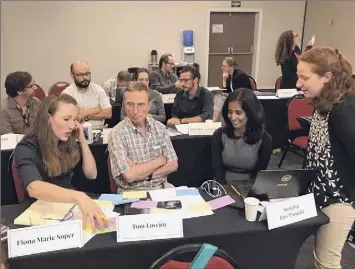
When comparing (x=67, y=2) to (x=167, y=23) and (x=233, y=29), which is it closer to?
(x=167, y=23)

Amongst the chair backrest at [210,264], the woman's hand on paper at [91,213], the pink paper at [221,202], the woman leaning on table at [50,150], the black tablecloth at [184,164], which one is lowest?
the black tablecloth at [184,164]

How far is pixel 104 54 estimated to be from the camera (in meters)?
7.18

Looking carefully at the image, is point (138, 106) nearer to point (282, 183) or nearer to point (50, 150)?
point (50, 150)

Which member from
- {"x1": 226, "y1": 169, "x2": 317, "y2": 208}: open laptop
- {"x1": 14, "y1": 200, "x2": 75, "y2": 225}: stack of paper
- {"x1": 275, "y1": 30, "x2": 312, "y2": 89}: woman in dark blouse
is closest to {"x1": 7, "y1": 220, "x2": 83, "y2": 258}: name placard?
{"x1": 14, "y1": 200, "x2": 75, "y2": 225}: stack of paper

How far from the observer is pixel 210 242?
57.5 inches

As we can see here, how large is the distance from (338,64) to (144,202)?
1013 millimetres

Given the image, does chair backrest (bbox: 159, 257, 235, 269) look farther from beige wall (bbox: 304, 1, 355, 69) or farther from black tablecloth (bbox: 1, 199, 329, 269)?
beige wall (bbox: 304, 1, 355, 69)

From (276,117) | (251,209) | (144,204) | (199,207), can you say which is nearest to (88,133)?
(144,204)

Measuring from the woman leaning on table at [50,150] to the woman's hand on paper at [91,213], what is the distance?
16cm

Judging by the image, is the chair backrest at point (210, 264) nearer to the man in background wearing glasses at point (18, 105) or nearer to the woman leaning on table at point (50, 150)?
the woman leaning on table at point (50, 150)

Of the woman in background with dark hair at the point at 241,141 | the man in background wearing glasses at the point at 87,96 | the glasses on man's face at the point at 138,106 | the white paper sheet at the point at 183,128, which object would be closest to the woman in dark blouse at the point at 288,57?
the white paper sheet at the point at 183,128

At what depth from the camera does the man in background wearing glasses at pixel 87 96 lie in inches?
138

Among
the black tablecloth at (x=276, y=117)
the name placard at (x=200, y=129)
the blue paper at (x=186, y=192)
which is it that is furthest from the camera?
the black tablecloth at (x=276, y=117)

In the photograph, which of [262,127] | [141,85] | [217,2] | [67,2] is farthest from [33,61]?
[262,127]
